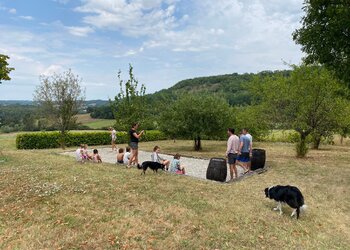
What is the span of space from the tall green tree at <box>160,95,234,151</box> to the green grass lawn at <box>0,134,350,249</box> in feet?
43.7

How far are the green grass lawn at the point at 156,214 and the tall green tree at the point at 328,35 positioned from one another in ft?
16.6

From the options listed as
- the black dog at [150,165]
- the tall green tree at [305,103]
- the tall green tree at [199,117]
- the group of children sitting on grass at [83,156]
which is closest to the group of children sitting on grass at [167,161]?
the black dog at [150,165]

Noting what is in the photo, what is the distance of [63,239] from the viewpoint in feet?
22.7

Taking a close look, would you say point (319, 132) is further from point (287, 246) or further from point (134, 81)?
point (287, 246)

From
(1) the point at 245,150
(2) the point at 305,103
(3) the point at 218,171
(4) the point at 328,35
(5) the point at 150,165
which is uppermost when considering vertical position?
(4) the point at 328,35

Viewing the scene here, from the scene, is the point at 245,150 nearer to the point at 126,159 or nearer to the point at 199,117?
the point at 126,159

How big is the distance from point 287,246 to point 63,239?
5.04 metres

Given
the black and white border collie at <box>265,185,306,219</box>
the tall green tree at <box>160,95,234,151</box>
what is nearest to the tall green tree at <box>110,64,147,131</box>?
the tall green tree at <box>160,95,234,151</box>

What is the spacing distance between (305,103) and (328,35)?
854 centimetres

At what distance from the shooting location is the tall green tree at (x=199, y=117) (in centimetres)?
2580

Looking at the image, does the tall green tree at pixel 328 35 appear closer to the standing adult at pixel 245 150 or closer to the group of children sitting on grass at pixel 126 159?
the standing adult at pixel 245 150

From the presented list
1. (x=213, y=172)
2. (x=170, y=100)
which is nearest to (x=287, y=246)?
(x=213, y=172)

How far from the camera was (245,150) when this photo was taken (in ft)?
45.4

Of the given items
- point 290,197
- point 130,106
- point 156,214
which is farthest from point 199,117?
point 156,214
